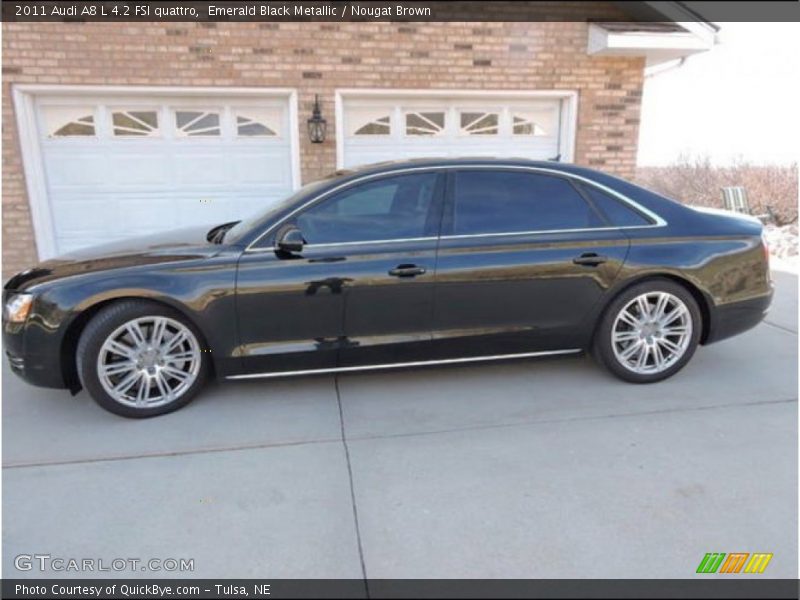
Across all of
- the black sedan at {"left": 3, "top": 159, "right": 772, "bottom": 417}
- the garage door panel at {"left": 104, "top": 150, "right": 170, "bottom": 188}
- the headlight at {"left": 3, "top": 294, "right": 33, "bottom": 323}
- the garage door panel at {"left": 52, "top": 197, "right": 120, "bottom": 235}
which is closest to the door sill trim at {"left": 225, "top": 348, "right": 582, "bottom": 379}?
the black sedan at {"left": 3, "top": 159, "right": 772, "bottom": 417}

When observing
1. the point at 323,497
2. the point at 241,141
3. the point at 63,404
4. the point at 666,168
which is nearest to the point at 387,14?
the point at 241,141

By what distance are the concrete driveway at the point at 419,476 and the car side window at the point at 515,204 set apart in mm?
1100

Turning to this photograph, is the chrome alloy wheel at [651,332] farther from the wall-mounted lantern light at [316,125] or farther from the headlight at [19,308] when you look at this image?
the wall-mounted lantern light at [316,125]

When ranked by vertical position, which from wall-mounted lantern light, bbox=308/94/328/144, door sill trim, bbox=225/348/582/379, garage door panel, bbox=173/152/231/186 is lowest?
door sill trim, bbox=225/348/582/379

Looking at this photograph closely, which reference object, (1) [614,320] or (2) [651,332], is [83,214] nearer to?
(1) [614,320]

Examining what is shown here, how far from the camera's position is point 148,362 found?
3234 mm

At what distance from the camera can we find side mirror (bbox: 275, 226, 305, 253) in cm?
316

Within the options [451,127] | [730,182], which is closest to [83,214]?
[451,127]

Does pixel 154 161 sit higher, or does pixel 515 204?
pixel 154 161

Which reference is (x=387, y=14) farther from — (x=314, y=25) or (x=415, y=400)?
(x=415, y=400)

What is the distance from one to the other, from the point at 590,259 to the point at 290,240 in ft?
6.26

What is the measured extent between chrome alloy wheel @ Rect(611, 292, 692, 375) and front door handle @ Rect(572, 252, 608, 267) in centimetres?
38

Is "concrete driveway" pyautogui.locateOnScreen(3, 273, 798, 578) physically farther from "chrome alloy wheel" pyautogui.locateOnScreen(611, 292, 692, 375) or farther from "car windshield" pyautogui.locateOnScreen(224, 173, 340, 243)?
"car windshield" pyautogui.locateOnScreen(224, 173, 340, 243)

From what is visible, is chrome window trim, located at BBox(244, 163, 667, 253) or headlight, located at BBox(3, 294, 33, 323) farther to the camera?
chrome window trim, located at BBox(244, 163, 667, 253)
